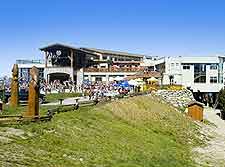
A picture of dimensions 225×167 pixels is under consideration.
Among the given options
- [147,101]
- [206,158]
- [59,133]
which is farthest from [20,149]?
[147,101]

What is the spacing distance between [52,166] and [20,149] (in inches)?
76.5

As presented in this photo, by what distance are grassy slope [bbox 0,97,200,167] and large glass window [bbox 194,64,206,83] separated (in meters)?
48.2

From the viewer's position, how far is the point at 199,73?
302ft

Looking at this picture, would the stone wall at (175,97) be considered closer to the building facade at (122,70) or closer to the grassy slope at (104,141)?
the building facade at (122,70)

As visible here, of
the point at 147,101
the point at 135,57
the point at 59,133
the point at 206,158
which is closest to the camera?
the point at 59,133

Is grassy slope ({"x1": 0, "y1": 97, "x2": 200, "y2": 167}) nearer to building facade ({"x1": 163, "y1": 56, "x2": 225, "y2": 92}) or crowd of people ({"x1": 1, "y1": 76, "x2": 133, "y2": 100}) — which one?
crowd of people ({"x1": 1, "y1": 76, "x2": 133, "y2": 100})

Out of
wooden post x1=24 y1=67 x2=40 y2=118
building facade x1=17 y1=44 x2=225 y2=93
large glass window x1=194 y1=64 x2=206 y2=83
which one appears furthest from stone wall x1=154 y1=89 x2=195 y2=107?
wooden post x1=24 y1=67 x2=40 y2=118

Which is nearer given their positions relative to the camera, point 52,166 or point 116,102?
point 52,166

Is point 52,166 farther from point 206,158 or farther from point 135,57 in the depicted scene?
point 135,57

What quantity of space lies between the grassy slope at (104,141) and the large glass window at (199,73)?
158 ft

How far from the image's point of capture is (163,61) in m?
101

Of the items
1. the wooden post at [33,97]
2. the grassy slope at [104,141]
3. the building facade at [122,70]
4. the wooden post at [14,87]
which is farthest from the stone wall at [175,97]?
the wooden post at [33,97]

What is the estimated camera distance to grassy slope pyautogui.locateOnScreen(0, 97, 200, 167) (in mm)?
20237

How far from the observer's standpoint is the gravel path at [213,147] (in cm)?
3086
